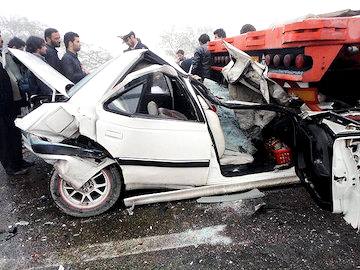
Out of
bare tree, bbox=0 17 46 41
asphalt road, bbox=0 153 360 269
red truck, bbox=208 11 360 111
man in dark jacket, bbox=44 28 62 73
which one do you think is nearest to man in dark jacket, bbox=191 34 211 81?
red truck, bbox=208 11 360 111

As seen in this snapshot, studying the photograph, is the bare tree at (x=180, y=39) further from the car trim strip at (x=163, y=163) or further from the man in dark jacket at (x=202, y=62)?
the car trim strip at (x=163, y=163)

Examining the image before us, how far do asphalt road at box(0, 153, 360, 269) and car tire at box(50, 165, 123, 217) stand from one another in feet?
0.30

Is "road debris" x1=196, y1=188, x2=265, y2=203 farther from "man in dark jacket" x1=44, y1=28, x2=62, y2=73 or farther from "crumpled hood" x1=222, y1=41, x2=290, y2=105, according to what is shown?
"man in dark jacket" x1=44, y1=28, x2=62, y2=73

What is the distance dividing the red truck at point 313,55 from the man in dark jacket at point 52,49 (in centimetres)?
304

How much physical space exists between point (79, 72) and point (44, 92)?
2.73 feet

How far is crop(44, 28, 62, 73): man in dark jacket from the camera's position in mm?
5441

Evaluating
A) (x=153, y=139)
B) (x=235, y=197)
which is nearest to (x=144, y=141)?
(x=153, y=139)

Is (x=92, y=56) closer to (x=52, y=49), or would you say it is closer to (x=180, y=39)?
(x=180, y=39)

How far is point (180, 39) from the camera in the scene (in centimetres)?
1791

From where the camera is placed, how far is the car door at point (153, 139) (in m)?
3.01

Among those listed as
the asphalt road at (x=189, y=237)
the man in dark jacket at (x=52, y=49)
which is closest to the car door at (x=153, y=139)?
the asphalt road at (x=189, y=237)

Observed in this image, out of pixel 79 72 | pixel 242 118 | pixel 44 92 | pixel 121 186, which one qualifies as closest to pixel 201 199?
pixel 121 186

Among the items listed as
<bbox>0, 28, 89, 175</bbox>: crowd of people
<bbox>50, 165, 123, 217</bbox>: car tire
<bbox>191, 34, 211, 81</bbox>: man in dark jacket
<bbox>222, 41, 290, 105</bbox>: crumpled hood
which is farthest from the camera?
<bbox>191, 34, 211, 81</bbox>: man in dark jacket

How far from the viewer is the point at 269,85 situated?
3.35 meters
